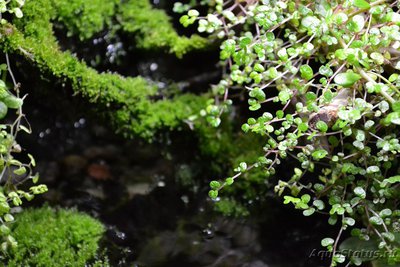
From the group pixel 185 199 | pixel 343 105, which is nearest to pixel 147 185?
pixel 185 199

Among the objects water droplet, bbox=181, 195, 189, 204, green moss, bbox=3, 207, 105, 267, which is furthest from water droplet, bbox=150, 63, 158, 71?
green moss, bbox=3, 207, 105, 267

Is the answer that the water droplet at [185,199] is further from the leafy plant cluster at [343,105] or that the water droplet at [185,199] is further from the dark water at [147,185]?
the leafy plant cluster at [343,105]

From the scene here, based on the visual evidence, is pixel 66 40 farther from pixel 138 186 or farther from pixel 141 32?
pixel 138 186

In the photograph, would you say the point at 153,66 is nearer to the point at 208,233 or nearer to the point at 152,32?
the point at 152,32

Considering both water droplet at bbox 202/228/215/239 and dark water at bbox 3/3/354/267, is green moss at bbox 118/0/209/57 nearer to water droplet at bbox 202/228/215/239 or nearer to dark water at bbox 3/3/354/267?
dark water at bbox 3/3/354/267

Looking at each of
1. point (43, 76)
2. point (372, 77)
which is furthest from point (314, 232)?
point (43, 76)

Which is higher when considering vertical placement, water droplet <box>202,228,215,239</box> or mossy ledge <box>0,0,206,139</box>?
mossy ledge <box>0,0,206,139</box>

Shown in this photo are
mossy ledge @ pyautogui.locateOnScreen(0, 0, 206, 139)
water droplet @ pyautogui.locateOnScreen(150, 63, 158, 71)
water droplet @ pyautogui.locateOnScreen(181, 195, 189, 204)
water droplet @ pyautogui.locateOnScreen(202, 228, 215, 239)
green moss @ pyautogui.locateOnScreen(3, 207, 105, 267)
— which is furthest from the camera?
water droplet @ pyautogui.locateOnScreen(150, 63, 158, 71)
